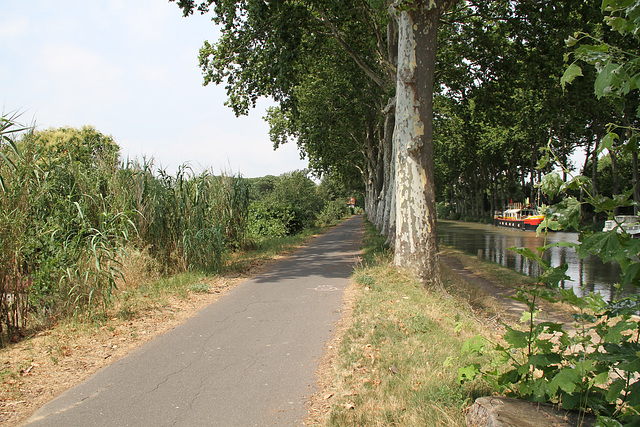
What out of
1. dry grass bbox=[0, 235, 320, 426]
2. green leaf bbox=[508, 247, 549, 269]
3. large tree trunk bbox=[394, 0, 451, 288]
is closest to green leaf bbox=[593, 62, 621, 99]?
green leaf bbox=[508, 247, 549, 269]

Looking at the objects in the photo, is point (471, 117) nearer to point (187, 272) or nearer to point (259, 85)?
point (259, 85)

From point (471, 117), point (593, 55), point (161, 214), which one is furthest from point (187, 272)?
point (471, 117)

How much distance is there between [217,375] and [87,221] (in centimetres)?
421

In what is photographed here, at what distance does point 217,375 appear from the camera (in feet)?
16.5

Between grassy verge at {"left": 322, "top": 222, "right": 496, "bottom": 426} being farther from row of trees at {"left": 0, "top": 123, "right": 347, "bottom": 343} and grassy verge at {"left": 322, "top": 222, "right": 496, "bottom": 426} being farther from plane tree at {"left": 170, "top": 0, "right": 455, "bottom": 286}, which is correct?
row of trees at {"left": 0, "top": 123, "right": 347, "bottom": 343}

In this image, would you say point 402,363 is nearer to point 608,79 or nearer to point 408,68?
point 608,79

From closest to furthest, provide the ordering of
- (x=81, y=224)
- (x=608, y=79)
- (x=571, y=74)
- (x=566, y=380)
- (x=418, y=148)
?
(x=608, y=79) → (x=571, y=74) → (x=566, y=380) → (x=81, y=224) → (x=418, y=148)

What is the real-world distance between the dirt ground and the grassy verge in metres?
0.19

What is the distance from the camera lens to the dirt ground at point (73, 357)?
439 cm

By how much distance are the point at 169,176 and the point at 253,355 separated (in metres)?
7.04

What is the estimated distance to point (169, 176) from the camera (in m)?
11.5

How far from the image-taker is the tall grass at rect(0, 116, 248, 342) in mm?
6434

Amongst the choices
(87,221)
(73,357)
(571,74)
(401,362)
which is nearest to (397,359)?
(401,362)

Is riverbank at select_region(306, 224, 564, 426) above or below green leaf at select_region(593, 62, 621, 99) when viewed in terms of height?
below
